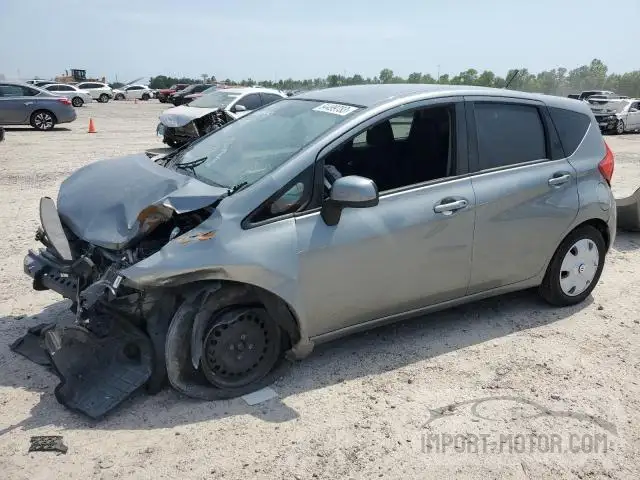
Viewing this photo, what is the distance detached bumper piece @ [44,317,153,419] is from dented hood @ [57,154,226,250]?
0.52m

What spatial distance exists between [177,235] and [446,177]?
1.85 meters

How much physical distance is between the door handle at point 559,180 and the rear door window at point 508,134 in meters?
0.19

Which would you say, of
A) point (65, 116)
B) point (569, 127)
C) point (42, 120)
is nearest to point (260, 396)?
point (569, 127)

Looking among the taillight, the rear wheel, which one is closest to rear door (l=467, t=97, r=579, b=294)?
the taillight

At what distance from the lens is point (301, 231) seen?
133 inches

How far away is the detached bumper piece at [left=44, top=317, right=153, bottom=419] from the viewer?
3.26 meters

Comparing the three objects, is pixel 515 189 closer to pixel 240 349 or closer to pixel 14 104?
pixel 240 349

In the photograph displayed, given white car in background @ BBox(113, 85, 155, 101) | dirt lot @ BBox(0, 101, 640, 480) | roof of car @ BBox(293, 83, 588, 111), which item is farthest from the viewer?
white car in background @ BBox(113, 85, 155, 101)

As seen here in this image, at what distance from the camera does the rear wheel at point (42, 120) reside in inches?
738

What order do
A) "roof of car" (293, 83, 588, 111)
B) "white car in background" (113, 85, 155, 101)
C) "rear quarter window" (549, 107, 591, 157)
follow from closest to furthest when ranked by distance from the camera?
"roof of car" (293, 83, 588, 111), "rear quarter window" (549, 107, 591, 157), "white car in background" (113, 85, 155, 101)

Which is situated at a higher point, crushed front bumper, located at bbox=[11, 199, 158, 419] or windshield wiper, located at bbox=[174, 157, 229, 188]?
windshield wiper, located at bbox=[174, 157, 229, 188]

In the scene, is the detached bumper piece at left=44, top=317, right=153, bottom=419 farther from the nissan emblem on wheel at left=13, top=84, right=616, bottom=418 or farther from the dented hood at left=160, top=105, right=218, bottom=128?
the dented hood at left=160, top=105, right=218, bottom=128

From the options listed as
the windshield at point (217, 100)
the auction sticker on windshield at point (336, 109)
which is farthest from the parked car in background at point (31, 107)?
the auction sticker on windshield at point (336, 109)

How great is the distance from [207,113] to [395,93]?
1029 centimetres
